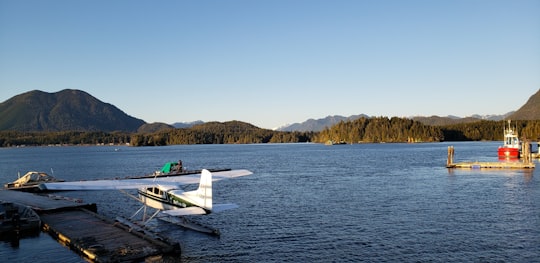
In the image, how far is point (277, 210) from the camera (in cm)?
2952

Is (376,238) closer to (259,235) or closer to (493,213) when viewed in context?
(259,235)

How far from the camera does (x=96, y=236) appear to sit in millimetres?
20188

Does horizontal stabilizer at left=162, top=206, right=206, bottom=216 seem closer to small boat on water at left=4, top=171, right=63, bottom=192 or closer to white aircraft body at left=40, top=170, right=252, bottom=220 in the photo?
white aircraft body at left=40, top=170, right=252, bottom=220

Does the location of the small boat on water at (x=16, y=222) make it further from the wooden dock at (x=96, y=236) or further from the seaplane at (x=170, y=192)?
the seaplane at (x=170, y=192)

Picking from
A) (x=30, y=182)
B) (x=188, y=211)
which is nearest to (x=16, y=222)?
(x=188, y=211)

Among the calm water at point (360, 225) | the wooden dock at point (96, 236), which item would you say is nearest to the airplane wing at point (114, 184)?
the wooden dock at point (96, 236)

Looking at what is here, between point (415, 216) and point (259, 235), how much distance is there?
10586mm

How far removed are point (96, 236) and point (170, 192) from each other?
458 centimetres

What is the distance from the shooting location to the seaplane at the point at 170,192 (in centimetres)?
2067

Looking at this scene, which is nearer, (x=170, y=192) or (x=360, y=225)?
(x=170, y=192)

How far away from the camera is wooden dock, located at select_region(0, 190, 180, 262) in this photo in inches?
678

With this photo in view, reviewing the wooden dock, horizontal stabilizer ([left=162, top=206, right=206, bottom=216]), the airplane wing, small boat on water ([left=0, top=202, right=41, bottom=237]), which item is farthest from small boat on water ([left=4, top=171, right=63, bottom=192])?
horizontal stabilizer ([left=162, top=206, right=206, bottom=216])

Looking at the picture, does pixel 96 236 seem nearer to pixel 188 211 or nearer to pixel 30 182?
pixel 188 211

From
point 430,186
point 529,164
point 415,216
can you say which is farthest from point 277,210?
point 529,164
